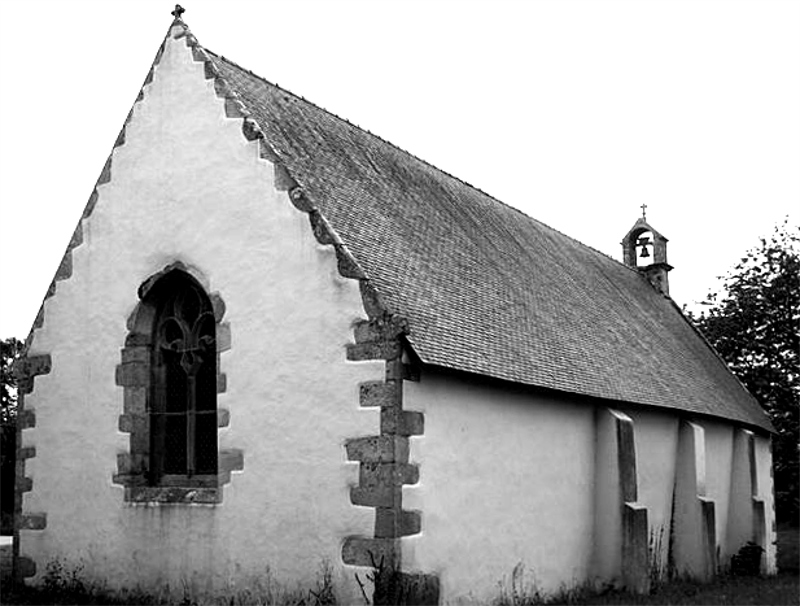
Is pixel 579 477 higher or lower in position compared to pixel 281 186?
lower

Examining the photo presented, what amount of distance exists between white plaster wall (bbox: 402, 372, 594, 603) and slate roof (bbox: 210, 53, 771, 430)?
0.48 meters

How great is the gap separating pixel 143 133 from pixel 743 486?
15522 mm

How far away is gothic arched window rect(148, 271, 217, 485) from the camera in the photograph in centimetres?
1291

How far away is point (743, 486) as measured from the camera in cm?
2262

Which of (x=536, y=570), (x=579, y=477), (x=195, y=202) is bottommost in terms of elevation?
(x=536, y=570)

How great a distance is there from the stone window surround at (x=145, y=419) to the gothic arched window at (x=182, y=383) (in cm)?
9

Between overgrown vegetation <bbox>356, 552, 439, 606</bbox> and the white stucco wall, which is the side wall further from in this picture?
overgrown vegetation <bbox>356, 552, 439, 606</bbox>

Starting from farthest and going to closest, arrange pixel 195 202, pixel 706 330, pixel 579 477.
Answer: pixel 706 330
pixel 579 477
pixel 195 202

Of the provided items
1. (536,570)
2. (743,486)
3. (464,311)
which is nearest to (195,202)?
(464,311)

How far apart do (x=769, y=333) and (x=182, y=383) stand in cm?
2362

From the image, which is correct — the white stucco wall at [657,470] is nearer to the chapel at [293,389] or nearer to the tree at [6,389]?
the chapel at [293,389]

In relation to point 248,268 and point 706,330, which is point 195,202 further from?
point 706,330

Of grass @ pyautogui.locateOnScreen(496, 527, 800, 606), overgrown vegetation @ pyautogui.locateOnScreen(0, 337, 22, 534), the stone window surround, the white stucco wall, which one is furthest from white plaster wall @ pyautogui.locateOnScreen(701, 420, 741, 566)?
overgrown vegetation @ pyautogui.locateOnScreen(0, 337, 22, 534)

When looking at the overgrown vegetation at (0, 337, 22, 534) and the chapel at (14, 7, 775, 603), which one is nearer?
the chapel at (14, 7, 775, 603)
